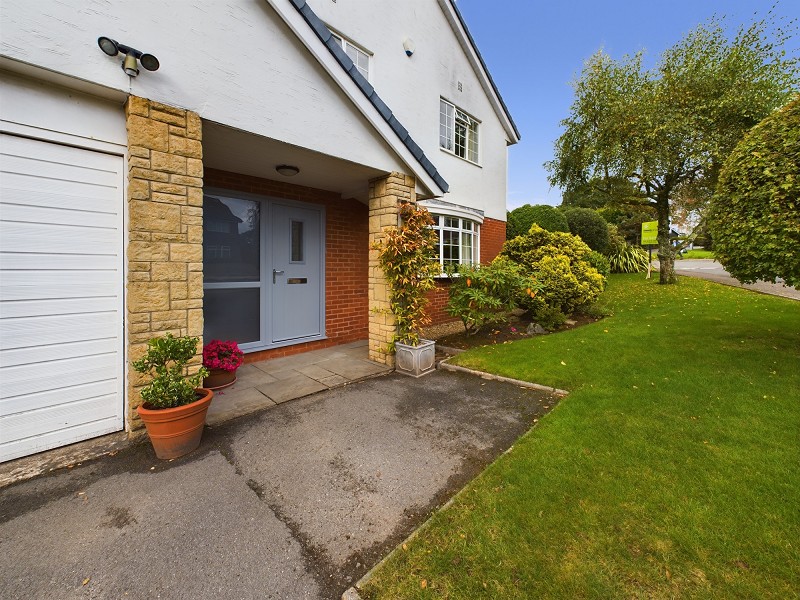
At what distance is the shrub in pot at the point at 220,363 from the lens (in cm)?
446

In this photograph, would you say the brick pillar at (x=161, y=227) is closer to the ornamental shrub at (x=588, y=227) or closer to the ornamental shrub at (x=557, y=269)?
the ornamental shrub at (x=557, y=269)

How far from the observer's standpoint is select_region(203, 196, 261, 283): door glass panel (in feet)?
16.9

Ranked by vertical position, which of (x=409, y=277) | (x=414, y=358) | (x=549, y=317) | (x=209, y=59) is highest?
(x=209, y=59)

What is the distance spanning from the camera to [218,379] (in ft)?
14.9

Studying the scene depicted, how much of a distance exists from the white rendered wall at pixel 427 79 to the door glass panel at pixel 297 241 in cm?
368

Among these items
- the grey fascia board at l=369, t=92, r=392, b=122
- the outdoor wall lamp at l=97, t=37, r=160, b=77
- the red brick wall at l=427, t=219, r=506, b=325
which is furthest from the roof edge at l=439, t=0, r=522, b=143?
the outdoor wall lamp at l=97, t=37, r=160, b=77

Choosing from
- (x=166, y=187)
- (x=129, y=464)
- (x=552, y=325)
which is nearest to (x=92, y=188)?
(x=166, y=187)

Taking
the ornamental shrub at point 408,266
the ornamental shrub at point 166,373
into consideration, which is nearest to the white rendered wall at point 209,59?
the ornamental shrub at point 408,266

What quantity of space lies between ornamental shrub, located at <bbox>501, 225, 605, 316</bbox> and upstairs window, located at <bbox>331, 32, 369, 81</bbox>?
18.1 feet

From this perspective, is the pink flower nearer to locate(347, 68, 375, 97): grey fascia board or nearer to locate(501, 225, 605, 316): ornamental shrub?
locate(347, 68, 375, 97): grey fascia board

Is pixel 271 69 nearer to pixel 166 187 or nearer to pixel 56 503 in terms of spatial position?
pixel 166 187

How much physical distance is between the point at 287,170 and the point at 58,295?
3.09m

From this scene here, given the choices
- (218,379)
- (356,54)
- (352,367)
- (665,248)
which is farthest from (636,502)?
(665,248)

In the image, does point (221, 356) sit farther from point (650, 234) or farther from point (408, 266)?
point (650, 234)
